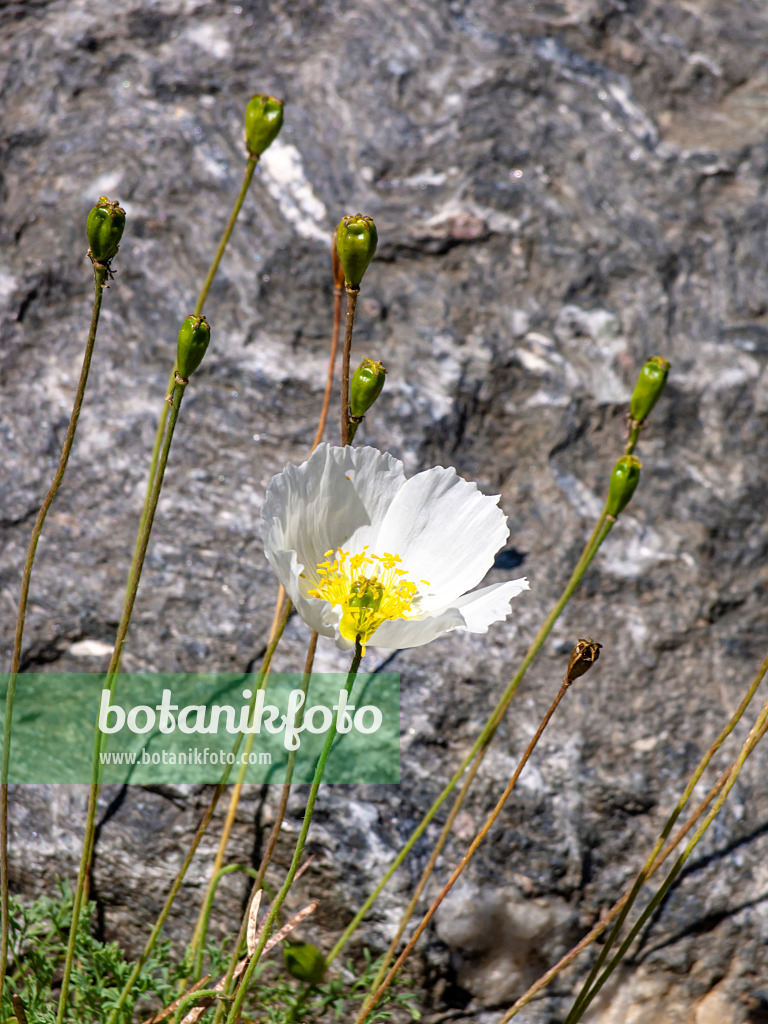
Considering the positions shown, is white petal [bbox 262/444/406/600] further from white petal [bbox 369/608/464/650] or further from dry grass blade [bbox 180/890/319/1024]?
dry grass blade [bbox 180/890/319/1024]

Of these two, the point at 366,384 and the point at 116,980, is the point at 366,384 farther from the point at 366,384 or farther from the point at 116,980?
the point at 116,980

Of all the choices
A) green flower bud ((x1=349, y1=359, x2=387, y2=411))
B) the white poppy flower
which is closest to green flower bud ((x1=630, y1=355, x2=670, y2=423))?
the white poppy flower

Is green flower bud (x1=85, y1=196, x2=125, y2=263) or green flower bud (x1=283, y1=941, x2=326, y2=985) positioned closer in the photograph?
green flower bud (x1=85, y1=196, x2=125, y2=263)

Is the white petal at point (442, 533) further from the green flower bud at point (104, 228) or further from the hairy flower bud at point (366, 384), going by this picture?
the green flower bud at point (104, 228)

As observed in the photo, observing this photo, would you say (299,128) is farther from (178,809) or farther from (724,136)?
(178,809)

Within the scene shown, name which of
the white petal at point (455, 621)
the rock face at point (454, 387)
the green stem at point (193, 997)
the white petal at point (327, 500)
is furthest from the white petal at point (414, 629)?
the rock face at point (454, 387)

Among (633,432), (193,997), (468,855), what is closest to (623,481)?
(633,432)

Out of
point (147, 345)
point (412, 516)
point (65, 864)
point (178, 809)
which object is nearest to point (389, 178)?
point (147, 345)
